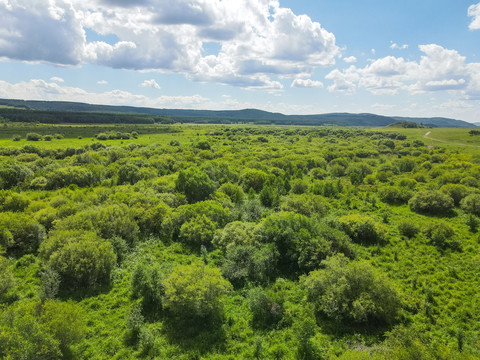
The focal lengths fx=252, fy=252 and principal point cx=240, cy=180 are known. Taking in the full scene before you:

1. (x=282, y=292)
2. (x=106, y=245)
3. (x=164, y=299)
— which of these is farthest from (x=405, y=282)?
(x=106, y=245)

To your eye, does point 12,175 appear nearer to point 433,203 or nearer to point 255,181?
point 255,181

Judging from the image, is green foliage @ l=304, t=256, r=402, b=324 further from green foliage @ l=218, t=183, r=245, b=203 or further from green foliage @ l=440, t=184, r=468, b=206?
green foliage @ l=440, t=184, r=468, b=206

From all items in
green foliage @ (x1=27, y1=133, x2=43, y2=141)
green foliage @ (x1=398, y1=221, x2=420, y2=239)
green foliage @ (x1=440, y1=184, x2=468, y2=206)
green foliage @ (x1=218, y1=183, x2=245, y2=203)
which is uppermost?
green foliage @ (x1=27, y1=133, x2=43, y2=141)

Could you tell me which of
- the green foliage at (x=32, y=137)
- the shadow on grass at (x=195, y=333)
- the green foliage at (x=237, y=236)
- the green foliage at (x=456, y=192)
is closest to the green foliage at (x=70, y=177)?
the green foliage at (x=237, y=236)

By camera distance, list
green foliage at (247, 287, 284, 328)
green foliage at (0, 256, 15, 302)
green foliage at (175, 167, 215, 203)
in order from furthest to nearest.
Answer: green foliage at (175, 167, 215, 203) < green foliage at (0, 256, 15, 302) < green foliage at (247, 287, 284, 328)

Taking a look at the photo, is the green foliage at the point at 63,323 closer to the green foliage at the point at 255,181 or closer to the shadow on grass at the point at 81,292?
the shadow on grass at the point at 81,292

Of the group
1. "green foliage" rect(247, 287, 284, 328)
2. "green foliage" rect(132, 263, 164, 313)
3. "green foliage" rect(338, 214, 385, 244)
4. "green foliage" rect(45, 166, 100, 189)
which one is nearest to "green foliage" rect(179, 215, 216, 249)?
"green foliage" rect(132, 263, 164, 313)
